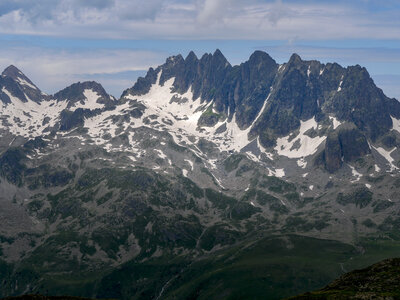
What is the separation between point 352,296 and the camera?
199125mm

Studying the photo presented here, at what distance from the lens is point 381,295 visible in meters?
194

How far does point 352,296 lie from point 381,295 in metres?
12.0
